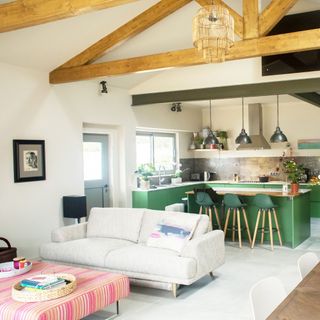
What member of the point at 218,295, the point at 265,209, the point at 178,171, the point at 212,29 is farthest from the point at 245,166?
the point at 212,29

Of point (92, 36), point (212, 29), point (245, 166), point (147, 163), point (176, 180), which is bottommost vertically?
point (176, 180)

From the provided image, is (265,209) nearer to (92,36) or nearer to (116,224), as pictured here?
(116,224)

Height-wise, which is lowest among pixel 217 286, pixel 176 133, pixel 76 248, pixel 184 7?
pixel 217 286

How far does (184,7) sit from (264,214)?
11.5ft

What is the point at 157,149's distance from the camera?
10133mm

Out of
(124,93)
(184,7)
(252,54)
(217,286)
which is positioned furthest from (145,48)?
(217,286)

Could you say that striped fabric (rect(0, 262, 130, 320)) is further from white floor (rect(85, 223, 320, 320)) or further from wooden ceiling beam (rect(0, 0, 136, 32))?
wooden ceiling beam (rect(0, 0, 136, 32))

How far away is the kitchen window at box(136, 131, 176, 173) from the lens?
9.55m

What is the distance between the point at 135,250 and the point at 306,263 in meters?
2.30

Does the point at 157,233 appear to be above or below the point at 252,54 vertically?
below

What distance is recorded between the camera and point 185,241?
5.03 metres

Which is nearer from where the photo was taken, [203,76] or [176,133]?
[203,76]

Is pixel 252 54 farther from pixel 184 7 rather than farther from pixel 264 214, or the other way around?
pixel 264 214

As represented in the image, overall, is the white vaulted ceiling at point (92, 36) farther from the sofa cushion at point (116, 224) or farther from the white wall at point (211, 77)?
the sofa cushion at point (116, 224)
